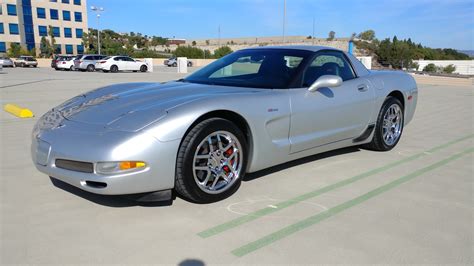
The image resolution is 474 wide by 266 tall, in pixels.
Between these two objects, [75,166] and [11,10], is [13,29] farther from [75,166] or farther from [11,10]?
[75,166]

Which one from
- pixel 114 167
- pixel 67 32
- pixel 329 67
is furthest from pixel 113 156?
pixel 67 32

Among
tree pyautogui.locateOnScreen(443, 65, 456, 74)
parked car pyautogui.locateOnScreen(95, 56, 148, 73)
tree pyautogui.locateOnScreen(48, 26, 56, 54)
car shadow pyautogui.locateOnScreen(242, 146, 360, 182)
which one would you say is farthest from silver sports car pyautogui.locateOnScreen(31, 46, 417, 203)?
tree pyautogui.locateOnScreen(443, 65, 456, 74)

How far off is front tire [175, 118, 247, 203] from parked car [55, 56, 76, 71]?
31329mm

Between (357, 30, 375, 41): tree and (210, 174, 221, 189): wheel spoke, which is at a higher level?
(357, 30, 375, 41): tree

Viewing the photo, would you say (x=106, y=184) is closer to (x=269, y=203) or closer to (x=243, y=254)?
(x=243, y=254)

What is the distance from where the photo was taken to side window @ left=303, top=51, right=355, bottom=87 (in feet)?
14.0

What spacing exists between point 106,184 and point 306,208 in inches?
62.2

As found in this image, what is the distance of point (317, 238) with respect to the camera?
8.95 feet

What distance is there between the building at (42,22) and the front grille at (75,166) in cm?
6895

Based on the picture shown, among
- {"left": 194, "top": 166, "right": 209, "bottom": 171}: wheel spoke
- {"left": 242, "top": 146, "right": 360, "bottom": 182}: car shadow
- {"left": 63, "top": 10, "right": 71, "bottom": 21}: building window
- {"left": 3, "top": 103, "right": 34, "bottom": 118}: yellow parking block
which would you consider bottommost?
{"left": 242, "top": 146, "right": 360, "bottom": 182}: car shadow

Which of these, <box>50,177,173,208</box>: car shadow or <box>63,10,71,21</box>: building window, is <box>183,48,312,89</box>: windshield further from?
<box>63,10,71,21</box>: building window

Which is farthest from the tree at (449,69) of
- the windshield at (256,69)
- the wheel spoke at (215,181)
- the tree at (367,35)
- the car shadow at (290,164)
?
the wheel spoke at (215,181)

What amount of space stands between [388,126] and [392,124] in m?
0.14

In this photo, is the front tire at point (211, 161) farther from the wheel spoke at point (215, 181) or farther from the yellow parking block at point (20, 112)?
the yellow parking block at point (20, 112)
